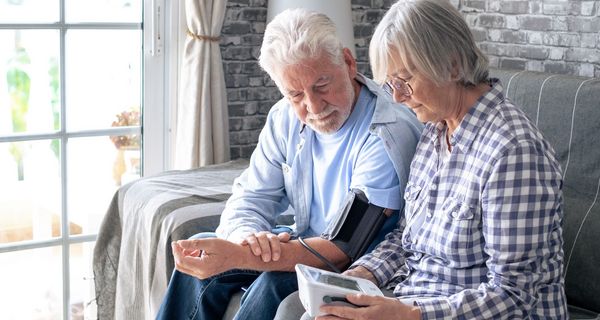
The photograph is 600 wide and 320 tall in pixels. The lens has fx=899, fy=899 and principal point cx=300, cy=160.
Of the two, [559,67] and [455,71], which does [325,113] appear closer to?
[455,71]

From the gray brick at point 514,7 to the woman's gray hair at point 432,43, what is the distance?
121 centimetres

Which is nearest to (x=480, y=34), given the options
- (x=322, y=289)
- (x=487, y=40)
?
(x=487, y=40)

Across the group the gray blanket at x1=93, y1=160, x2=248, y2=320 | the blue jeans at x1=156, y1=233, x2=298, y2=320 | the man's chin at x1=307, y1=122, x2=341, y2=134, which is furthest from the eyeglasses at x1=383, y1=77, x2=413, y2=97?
the gray blanket at x1=93, y1=160, x2=248, y2=320

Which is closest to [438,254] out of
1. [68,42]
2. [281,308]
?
[281,308]

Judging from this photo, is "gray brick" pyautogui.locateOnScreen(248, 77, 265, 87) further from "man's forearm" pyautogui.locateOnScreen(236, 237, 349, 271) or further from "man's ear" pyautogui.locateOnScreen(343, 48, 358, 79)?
"man's forearm" pyautogui.locateOnScreen(236, 237, 349, 271)

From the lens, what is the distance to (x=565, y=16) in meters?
2.75

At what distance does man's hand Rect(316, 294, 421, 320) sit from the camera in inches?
66.1

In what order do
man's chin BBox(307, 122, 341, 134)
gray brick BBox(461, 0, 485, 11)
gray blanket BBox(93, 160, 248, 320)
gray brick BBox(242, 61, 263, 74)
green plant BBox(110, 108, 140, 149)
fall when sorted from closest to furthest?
man's chin BBox(307, 122, 341, 134) → gray blanket BBox(93, 160, 248, 320) → gray brick BBox(461, 0, 485, 11) → green plant BBox(110, 108, 140, 149) → gray brick BBox(242, 61, 263, 74)

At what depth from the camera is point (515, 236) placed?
164 centimetres

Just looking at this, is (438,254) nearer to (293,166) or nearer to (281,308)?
(281,308)

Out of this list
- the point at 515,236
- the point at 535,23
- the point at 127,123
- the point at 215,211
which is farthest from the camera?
the point at 127,123

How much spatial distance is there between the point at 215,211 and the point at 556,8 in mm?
1223

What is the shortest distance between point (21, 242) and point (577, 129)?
6.58 ft

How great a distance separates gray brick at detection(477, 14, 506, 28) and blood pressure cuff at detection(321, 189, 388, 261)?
48.4 inches
